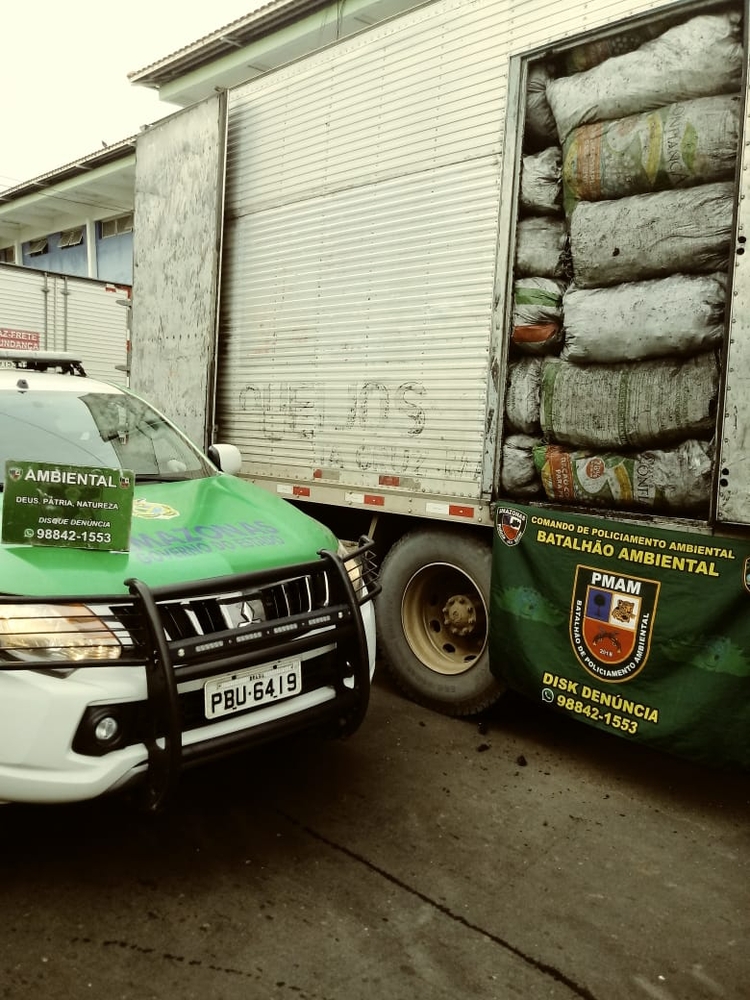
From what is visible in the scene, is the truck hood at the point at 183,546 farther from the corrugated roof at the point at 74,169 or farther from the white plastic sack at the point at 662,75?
the corrugated roof at the point at 74,169

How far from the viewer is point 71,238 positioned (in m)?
21.3

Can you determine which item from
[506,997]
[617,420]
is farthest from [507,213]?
[506,997]

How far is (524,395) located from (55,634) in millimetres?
2547

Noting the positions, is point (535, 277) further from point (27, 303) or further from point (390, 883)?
point (27, 303)

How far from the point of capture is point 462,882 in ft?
9.70

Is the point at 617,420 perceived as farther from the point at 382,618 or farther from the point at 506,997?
the point at 506,997

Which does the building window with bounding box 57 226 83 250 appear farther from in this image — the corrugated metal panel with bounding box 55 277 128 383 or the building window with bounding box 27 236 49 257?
the corrugated metal panel with bounding box 55 277 128 383

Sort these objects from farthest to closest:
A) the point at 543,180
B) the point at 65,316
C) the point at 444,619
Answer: the point at 65,316
the point at 444,619
the point at 543,180

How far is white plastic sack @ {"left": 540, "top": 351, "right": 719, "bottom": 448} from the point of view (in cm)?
349

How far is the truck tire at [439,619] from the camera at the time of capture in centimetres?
447

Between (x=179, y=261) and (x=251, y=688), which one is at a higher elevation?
(x=179, y=261)

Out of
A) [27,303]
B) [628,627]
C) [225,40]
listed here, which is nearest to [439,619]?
[628,627]

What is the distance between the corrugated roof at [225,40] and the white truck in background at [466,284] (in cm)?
727

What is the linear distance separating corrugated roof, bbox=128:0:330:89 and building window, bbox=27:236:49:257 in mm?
8973
